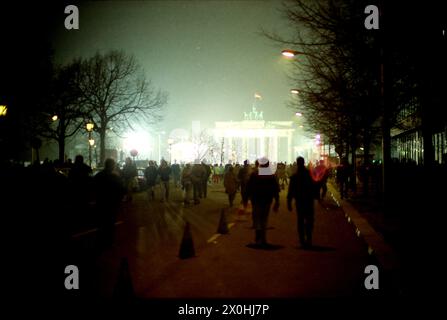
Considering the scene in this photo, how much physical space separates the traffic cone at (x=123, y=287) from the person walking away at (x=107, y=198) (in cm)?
454

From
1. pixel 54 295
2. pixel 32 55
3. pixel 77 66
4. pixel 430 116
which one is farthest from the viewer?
pixel 77 66

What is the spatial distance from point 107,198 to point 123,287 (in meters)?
4.76

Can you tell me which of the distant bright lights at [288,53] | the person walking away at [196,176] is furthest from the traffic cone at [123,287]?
the person walking away at [196,176]

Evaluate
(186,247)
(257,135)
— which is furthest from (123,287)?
(257,135)

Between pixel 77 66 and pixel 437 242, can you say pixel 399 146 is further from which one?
pixel 437 242

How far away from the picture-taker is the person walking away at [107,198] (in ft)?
34.1

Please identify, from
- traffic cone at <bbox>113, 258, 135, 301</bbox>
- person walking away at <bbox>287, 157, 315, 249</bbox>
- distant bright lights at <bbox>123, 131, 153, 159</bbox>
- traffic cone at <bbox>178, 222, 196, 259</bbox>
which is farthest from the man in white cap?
distant bright lights at <bbox>123, 131, 153, 159</bbox>

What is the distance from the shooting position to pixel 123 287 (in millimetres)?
5910

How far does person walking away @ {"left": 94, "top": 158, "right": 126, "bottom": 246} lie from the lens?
10406mm

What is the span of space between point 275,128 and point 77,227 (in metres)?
144

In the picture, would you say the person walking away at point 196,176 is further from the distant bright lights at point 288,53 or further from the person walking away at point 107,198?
the person walking away at point 107,198

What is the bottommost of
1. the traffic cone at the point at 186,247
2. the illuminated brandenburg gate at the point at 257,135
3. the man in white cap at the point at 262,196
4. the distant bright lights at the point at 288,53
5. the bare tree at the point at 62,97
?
the traffic cone at the point at 186,247

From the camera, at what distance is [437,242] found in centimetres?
1127
